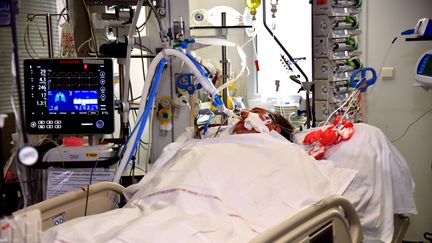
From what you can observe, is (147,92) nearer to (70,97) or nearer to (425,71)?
Answer: (70,97)

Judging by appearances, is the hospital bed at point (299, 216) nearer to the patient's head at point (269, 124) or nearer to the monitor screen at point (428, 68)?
the patient's head at point (269, 124)

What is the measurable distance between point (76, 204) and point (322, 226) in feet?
3.42

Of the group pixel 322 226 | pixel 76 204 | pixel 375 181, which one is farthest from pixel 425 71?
pixel 76 204

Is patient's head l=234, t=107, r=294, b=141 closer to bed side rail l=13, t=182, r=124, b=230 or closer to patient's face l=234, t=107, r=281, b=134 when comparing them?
patient's face l=234, t=107, r=281, b=134

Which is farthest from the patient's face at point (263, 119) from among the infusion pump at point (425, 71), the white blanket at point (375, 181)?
the infusion pump at point (425, 71)

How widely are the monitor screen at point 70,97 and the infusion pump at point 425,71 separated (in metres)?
Result: 2.06

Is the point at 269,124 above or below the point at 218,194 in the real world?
above

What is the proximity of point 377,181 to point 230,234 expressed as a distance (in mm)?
1046

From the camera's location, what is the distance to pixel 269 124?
286 centimetres

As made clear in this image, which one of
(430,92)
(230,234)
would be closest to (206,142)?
(230,234)

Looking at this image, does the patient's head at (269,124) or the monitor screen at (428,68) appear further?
the monitor screen at (428,68)

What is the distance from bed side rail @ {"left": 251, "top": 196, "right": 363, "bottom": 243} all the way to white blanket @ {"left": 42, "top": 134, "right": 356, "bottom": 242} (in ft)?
0.49

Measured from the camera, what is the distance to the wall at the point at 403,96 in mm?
3674

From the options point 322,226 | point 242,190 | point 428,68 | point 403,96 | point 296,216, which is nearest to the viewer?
point 296,216
